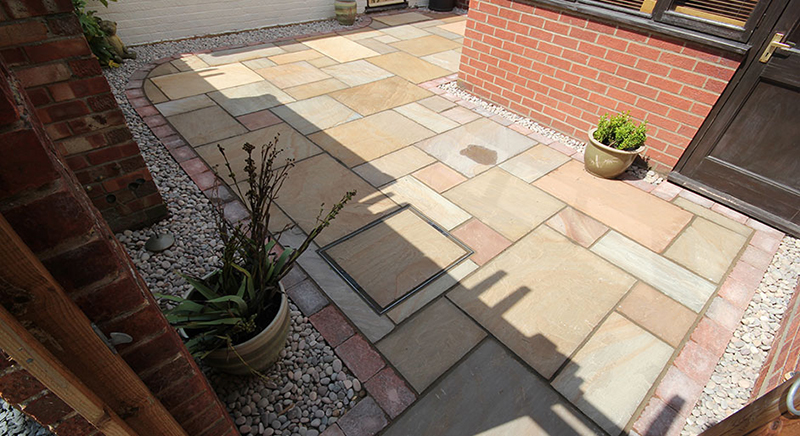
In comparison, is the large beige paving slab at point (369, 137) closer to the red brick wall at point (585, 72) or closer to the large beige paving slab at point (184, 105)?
the red brick wall at point (585, 72)

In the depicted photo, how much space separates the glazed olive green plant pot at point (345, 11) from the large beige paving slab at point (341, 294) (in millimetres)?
5382

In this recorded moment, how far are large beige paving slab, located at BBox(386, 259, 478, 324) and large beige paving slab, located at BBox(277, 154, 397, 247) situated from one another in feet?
2.36

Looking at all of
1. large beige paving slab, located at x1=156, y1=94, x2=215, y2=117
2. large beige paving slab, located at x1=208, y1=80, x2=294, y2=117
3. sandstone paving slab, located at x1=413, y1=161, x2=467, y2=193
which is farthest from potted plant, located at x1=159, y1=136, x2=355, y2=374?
large beige paving slab, located at x1=156, y1=94, x2=215, y2=117

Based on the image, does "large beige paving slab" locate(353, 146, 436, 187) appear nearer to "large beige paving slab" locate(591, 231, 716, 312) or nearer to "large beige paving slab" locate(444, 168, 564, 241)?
"large beige paving slab" locate(444, 168, 564, 241)

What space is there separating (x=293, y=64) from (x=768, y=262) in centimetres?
533

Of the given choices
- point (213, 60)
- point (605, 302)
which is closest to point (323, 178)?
point (605, 302)

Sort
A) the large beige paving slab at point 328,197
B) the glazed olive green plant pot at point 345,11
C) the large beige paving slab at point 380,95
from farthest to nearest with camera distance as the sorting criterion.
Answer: the glazed olive green plant pot at point 345,11 < the large beige paving slab at point 380,95 < the large beige paving slab at point 328,197

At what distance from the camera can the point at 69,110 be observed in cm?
198

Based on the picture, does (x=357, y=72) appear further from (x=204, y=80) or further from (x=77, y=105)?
Result: (x=77, y=105)

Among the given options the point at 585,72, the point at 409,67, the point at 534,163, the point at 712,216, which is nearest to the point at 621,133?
the point at 534,163

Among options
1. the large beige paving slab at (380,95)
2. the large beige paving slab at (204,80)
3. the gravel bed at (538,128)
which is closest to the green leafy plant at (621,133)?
the gravel bed at (538,128)

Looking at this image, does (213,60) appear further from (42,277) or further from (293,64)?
(42,277)

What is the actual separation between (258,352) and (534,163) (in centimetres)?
295

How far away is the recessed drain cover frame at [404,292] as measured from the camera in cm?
231
